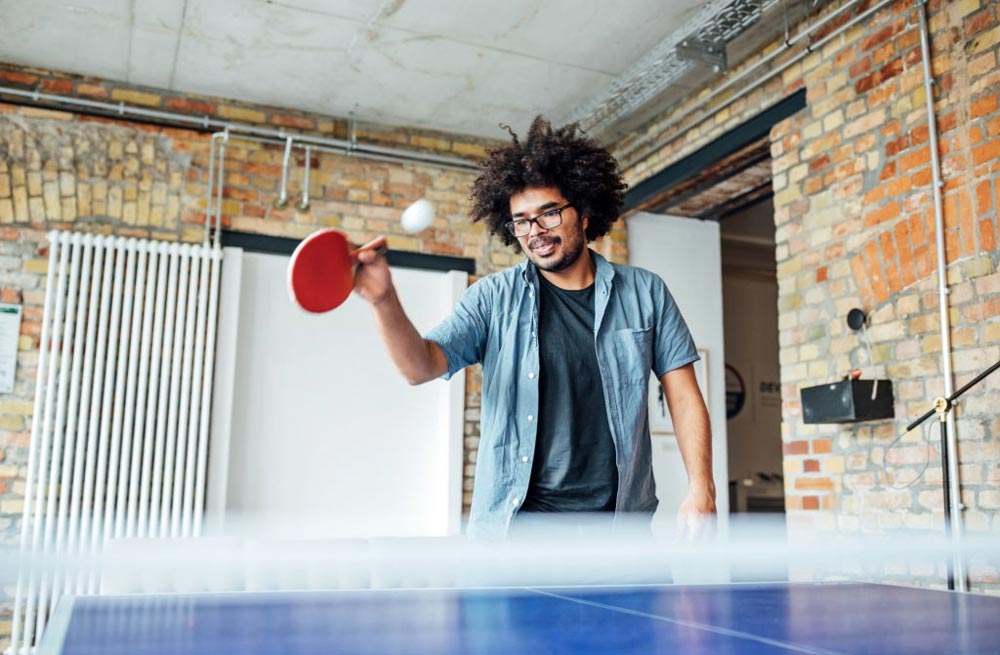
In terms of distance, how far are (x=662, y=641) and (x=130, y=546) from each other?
327cm

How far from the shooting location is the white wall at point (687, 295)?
5.03m

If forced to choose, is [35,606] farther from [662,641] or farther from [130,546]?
[662,641]

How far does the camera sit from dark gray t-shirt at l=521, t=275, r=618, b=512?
1956 mm

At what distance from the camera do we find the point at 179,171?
4590 mm

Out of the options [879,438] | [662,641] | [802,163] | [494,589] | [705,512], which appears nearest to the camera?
[662,641]

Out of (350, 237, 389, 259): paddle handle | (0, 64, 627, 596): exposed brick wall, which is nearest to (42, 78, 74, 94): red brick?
(0, 64, 627, 596): exposed brick wall

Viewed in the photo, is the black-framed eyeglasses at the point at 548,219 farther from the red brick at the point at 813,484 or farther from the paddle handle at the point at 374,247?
the red brick at the point at 813,484

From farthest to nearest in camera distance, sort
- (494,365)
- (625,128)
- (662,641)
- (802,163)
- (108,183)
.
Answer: (625,128)
(108,183)
(802,163)
(494,365)
(662,641)

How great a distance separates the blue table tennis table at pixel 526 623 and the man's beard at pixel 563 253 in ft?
2.81

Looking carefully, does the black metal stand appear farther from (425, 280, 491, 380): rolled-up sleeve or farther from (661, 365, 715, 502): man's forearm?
(425, 280, 491, 380): rolled-up sleeve

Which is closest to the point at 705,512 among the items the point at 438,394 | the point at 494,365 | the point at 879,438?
the point at 494,365

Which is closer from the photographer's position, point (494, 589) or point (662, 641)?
point (662, 641)

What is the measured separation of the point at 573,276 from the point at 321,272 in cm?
78

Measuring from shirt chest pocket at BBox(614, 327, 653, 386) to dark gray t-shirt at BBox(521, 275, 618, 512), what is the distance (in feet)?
0.19
